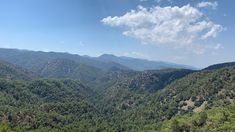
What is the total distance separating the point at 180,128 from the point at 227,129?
34610 millimetres

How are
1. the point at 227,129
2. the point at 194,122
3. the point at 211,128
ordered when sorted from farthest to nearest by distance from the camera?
the point at 194,122
the point at 211,128
the point at 227,129

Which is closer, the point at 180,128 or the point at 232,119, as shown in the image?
the point at 232,119

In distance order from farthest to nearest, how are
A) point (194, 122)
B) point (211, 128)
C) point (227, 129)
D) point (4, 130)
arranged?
1. point (194, 122)
2. point (211, 128)
3. point (227, 129)
4. point (4, 130)

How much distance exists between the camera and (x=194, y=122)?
7830 inches

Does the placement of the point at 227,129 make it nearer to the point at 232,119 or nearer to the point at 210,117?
the point at 232,119

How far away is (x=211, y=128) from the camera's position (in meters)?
183

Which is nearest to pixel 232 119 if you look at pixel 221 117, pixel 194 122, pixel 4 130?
pixel 221 117

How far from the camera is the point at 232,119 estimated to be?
185375 mm

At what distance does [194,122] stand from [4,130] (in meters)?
112

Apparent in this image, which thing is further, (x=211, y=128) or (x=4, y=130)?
(x=211, y=128)

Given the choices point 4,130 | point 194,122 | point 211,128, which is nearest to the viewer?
point 4,130

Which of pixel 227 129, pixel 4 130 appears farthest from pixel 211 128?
pixel 4 130

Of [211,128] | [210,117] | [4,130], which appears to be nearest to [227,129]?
[211,128]

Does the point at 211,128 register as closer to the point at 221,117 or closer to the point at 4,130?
the point at 221,117
